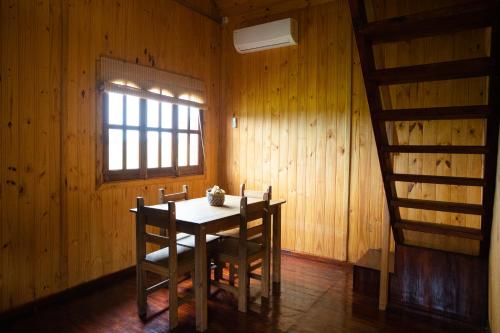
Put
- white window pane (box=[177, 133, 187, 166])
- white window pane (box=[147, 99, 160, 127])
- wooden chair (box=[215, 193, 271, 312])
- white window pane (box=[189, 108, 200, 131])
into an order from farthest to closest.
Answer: white window pane (box=[189, 108, 200, 131]) → white window pane (box=[177, 133, 187, 166]) → white window pane (box=[147, 99, 160, 127]) → wooden chair (box=[215, 193, 271, 312])

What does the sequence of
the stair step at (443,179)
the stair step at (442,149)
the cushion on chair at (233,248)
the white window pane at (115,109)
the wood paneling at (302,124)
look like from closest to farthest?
the stair step at (442,149), the stair step at (443,179), the cushion on chair at (233,248), the white window pane at (115,109), the wood paneling at (302,124)

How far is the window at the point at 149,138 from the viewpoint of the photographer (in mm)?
3363

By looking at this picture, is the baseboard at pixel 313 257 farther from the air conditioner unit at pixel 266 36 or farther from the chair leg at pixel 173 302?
the air conditioner unit at pixel 266 36

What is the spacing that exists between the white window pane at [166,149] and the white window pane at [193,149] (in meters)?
0.36

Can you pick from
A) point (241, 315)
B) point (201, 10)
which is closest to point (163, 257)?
point (241, 315)

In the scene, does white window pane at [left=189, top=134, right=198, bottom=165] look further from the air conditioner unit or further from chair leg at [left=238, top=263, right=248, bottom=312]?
chair leg at [left=238, top=263, right=248, bottom=312]

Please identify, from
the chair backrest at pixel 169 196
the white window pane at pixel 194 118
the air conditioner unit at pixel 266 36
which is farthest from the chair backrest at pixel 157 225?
the air conditioner unit at pixel 266 36

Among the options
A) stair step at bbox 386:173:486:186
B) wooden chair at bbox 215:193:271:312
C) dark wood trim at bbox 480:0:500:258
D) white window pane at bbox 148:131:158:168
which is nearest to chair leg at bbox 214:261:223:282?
wooden chair at bbox 215:193:271:312

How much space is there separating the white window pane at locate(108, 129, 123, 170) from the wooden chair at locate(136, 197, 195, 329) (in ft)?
3.23

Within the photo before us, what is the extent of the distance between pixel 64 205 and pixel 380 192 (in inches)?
117

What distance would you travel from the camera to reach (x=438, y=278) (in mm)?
2709

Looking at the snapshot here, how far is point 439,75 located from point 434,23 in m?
0.32

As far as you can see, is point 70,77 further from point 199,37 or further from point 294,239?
point 294,239

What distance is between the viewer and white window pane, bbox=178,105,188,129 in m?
4.11
